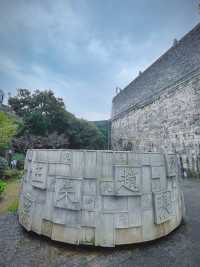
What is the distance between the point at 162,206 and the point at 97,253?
4.56 ft

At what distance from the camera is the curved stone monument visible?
8.00ft

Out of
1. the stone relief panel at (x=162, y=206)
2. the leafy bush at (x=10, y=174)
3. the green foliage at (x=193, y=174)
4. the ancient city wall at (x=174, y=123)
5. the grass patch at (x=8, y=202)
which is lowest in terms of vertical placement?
the grass patch at (x=8, y=202)

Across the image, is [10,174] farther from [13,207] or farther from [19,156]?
[19,156]

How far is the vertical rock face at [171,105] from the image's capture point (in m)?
9.05

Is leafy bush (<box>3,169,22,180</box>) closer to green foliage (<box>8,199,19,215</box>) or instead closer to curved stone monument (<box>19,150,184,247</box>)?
green foliage (<box>8,199,19,215</box>)

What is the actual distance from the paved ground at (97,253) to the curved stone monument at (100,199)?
0.39ft

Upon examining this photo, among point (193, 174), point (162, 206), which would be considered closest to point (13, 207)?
point (162, 206)

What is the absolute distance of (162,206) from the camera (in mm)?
2744

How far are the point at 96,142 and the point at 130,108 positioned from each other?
7.99 meters

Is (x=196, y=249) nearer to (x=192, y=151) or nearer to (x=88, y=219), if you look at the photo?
(x=88, y=219)

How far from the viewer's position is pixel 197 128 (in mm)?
8641

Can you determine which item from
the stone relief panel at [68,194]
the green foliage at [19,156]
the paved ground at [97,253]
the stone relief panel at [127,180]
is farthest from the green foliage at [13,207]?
the green foliage at [19,156]

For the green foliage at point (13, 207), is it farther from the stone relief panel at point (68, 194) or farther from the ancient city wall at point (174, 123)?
the ancient city wall at point (174, 123)

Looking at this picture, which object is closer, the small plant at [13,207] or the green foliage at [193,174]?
the small plant at [13,207]
